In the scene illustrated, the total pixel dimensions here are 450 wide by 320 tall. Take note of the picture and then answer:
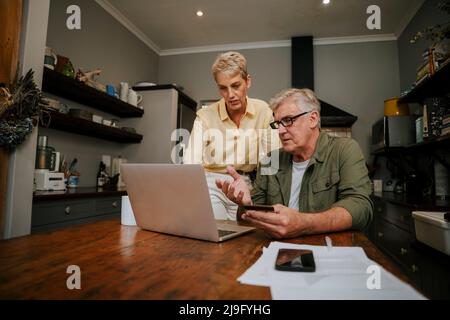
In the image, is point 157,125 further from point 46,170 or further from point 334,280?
point 334,280

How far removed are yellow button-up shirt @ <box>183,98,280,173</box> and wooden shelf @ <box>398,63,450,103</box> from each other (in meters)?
1.43

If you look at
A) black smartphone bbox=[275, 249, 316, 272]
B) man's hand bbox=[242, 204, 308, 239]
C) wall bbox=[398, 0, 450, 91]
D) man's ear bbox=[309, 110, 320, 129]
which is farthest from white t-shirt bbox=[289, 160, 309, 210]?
wall bbox=[398, 0, 450, 91]

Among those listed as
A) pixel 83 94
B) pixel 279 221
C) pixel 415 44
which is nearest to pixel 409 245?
pixel 279 221

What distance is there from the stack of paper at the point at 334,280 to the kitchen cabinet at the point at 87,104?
2.51 meters

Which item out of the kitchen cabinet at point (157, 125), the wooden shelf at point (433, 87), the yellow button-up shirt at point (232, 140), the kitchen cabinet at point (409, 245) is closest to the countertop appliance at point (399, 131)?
the wooden shelf at point (433, 87)

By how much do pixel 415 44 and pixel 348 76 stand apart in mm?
A: 911

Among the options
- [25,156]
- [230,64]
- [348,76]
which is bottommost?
[25,156]

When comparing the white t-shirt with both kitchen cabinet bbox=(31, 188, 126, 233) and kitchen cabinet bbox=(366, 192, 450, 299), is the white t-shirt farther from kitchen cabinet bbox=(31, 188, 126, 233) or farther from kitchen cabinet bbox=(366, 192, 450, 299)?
kitchen cabinet bbox=(31, 188, 126, 233)

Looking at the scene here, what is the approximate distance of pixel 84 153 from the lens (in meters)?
3.24

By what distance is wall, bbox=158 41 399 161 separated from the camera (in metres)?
4.13

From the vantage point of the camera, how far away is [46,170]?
2457mm

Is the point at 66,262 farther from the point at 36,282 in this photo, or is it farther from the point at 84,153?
the point at 84,153
